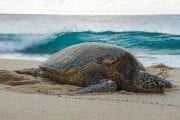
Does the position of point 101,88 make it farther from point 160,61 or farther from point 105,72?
point 160,61

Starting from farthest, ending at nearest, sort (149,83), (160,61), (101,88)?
(160,61), (149,83), (101,88)

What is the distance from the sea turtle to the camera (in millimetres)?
5766

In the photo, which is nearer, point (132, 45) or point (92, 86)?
point (92, 86)

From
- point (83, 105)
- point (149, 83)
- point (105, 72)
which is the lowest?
point (83, 105)

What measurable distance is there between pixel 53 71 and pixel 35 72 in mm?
782

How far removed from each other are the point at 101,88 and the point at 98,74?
47cm

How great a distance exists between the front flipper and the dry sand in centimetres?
14

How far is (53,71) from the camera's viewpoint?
6574mm

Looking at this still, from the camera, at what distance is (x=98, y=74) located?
238 inches

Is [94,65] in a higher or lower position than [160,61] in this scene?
higher

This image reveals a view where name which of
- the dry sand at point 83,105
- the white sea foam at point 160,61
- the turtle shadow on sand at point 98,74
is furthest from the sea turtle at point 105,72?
the white sea foam at point 160,61

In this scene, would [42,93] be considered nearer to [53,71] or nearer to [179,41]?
[53,71]

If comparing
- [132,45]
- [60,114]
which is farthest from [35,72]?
[132,45]

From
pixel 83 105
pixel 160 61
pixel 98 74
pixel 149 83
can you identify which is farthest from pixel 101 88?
pixel 160 61
